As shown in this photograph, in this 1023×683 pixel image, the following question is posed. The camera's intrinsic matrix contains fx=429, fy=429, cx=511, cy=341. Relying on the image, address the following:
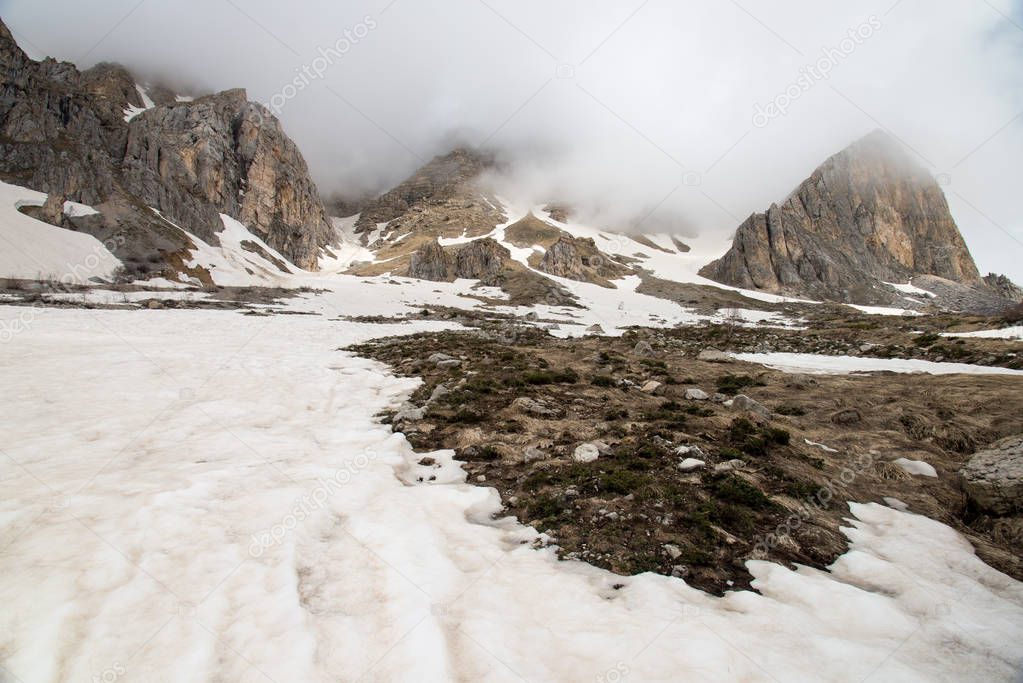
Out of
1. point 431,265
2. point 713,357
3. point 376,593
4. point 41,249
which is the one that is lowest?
point 376,593

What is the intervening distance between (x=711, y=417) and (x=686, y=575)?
540 cm

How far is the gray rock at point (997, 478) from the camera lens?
535cm

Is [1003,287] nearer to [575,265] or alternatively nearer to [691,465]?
[575,265]

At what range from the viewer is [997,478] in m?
5.69

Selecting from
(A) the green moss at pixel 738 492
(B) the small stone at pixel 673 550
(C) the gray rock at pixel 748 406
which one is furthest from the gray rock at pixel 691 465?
(C) the gray rock at pixel 748 406

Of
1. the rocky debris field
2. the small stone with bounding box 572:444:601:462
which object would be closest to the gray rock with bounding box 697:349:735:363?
Result: the rocky debris field

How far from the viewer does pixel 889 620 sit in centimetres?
356

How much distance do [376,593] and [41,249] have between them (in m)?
61.6

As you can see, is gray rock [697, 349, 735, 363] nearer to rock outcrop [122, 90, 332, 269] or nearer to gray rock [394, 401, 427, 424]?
gray rock [394, 401, 427, 424]

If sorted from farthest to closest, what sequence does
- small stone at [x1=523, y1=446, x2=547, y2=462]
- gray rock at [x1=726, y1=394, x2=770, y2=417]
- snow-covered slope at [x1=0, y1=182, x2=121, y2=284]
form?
snow-covered slope at [x1=0, y1=182, x2=121, y2=284] → gray rock at [x1=726, y1=394, x2=770, y2=417] → small stone at [x1=523, y1=446, x2=547, y2=462]

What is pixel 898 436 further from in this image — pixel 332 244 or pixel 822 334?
pixel 332 244

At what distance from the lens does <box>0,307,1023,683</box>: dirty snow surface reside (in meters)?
Result: 2.98

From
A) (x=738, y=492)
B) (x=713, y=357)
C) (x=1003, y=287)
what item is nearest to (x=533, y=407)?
(x=738, y=492)

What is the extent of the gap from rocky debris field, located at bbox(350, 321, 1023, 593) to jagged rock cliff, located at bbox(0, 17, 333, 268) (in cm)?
6454
